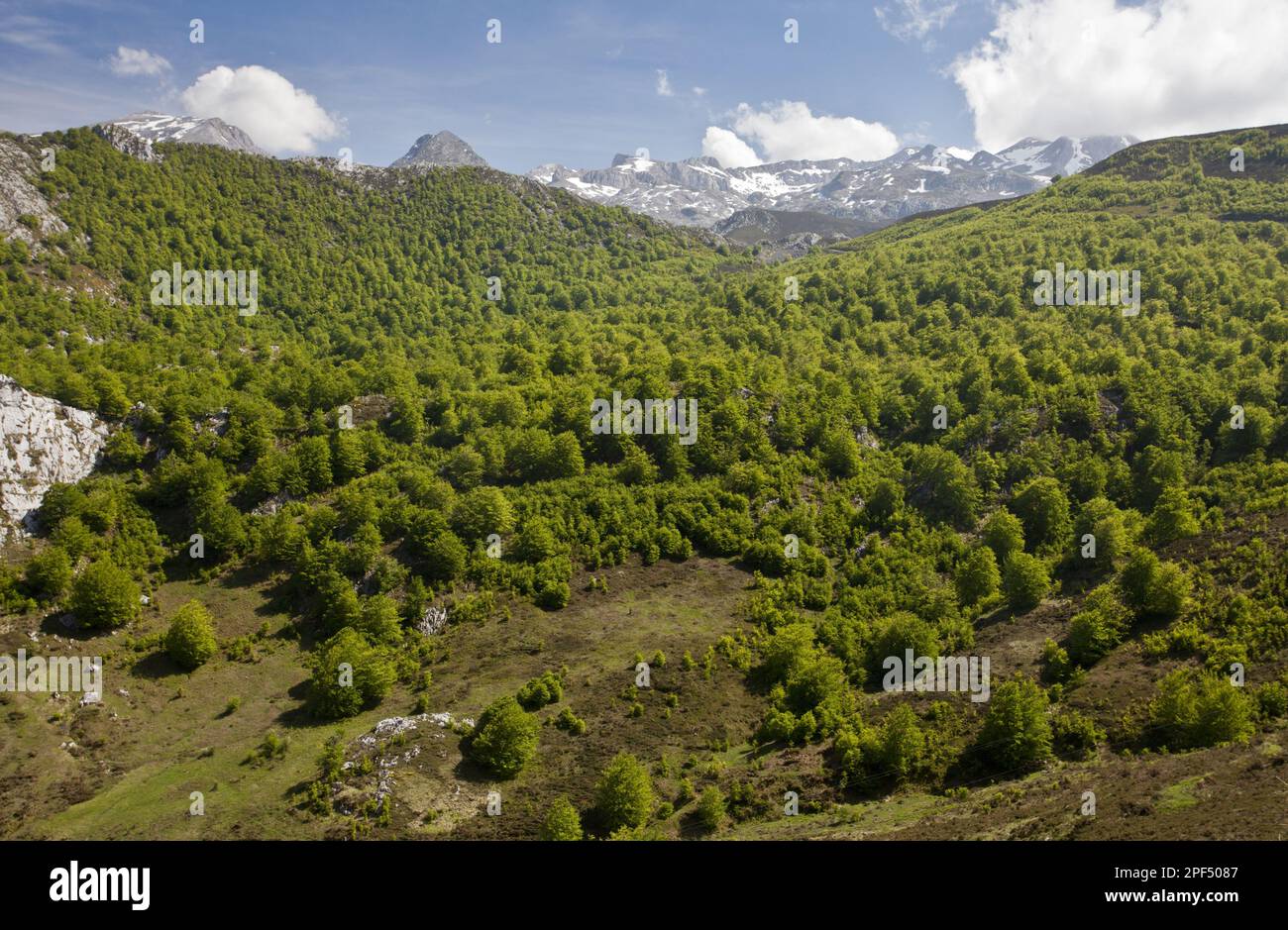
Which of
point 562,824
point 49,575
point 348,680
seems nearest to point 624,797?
point 562,824

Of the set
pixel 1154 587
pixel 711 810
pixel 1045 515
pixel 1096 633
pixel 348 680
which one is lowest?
pixel 711 810

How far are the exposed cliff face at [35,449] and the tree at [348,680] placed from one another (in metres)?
38.2

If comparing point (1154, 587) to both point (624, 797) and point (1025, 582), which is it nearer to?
point (1025, 582)

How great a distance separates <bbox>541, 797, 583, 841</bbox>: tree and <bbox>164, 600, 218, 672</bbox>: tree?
38086 mm

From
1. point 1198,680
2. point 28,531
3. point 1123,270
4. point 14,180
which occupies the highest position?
point 14,180

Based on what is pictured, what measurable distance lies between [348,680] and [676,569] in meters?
34.8

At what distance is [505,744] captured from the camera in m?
46.4

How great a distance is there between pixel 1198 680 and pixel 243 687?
7110cm

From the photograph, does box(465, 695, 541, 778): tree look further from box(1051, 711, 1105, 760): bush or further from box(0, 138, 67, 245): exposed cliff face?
box(0, 138, 67, 245): exposed cliff face

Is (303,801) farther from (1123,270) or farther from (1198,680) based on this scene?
(1123,270)
